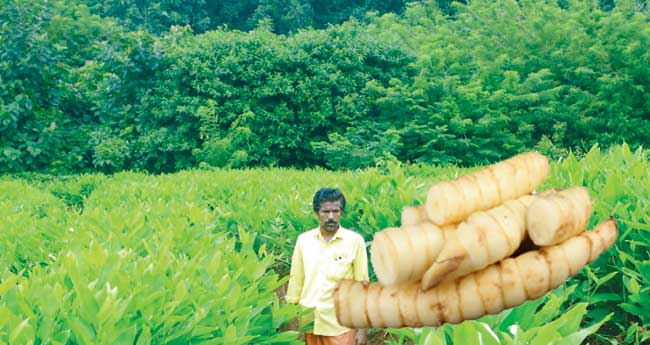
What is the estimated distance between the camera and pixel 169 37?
1797 cm

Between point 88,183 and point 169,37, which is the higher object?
point 169,37

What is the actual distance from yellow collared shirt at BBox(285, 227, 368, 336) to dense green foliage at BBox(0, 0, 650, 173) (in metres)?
11.7

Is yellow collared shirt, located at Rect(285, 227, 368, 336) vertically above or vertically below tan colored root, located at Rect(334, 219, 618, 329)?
below

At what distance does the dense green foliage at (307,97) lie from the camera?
16.0 meters

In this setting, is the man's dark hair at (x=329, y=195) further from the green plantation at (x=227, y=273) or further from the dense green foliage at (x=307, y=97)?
the dense green foliage at (x=307, y=97)

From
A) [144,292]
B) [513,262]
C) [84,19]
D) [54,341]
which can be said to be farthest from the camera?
[84,19]

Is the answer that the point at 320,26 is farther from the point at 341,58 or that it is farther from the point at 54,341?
the point at 54,341

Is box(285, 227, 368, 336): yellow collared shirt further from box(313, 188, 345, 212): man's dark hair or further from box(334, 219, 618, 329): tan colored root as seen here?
box(334, 219, 618, 329): tan colored root

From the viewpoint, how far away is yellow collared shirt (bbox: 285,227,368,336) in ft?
12.7

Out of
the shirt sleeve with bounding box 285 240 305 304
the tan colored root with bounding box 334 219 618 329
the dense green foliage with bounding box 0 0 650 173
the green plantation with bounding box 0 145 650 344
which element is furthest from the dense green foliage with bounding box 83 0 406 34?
the tan colored root with bounding box 334 219 618 329

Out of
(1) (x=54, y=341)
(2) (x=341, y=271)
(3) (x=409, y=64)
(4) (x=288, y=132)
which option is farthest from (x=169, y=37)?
(1) (x=54, y=341)

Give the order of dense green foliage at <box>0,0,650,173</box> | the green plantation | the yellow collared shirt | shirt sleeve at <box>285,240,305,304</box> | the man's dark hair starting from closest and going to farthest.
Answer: the green plantation
the man's dark hair
the yellow collared shirt
shirt sleeve at <box>285,240,305,304</box>
dense green foliage at <box>0,0,650,173</box>

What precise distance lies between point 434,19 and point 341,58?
312 inches

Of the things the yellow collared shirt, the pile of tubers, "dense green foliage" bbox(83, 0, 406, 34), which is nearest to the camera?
the pile of tubers
